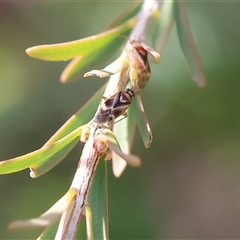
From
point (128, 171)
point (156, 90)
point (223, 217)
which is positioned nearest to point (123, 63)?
point (156, 90)

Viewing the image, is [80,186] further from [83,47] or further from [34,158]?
[83,47]

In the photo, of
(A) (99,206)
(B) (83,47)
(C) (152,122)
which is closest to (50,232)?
(A) (99,206)

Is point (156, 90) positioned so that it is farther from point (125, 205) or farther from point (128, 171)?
point (125, 205)

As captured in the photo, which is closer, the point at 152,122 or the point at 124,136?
the point at 124,136

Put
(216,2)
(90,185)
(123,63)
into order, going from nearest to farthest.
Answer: (90,185), (123,63), (216,2)

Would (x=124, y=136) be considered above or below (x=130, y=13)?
below

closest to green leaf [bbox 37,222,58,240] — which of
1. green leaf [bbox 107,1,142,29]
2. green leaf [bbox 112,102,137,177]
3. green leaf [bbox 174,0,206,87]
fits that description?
green leaf [bbox 112,102,137,177]
